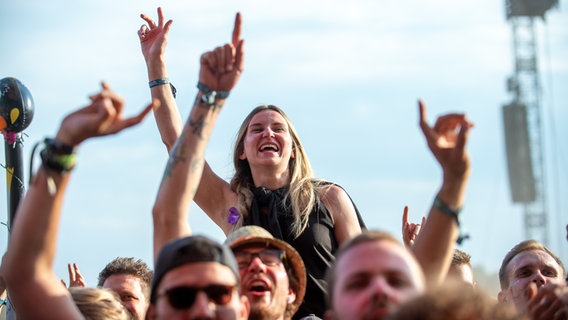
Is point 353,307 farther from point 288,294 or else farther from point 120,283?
point 120,283

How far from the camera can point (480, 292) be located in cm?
325

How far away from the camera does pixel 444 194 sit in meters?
4.39

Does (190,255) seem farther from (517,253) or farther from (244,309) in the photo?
(517,253)

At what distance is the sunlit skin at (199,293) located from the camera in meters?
3.96

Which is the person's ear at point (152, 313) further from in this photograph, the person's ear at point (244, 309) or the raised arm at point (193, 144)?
the raised arm at point (193, 144)

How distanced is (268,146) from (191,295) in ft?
7.79

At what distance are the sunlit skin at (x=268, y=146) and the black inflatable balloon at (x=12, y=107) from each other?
56.9 inches

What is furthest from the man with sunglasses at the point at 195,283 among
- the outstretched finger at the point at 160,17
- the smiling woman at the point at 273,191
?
the outstretched finger at the point at 160,17

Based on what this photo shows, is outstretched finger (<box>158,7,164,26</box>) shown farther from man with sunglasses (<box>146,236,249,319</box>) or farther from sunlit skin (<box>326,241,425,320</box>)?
sunlit skin (<box>326,241,425,320</box>)

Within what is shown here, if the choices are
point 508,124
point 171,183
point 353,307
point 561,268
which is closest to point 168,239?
point 171,183

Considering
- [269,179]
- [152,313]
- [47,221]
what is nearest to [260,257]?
[152,313]

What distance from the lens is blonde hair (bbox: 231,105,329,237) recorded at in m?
5.87

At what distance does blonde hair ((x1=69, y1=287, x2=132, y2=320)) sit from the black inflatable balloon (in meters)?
1.80

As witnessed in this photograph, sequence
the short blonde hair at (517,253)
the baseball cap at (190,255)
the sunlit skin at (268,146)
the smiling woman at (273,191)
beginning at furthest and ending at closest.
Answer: the short blonde hair at (517,253) → the sunlit skin at (268,146) → the smiling woman at (273,191) → the baseball cap at (190,255)
